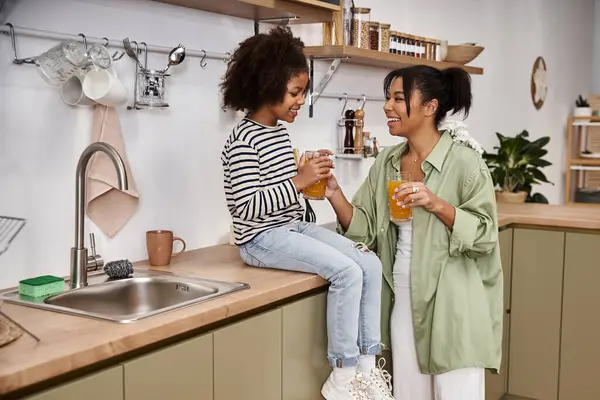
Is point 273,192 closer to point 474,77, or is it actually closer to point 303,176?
point 303,176

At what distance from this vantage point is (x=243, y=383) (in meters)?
1.91

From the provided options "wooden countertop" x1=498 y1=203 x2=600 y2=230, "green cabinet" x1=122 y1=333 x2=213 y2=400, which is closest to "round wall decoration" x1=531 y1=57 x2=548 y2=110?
"wooden countertop" x1=498 y1=203 x2=600 y2=230

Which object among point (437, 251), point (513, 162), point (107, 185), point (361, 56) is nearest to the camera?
point (107, 185)

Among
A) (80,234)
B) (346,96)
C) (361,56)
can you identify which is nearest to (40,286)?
(80,234)

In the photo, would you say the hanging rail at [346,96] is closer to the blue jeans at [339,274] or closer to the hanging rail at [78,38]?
the hanging rail at [78,38]

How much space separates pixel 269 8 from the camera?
2.47 meters

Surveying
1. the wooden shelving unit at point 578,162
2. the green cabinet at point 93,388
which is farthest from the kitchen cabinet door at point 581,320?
the wooden shelving unit at point 578,162

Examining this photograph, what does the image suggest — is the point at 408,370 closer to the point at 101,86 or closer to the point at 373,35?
the point at 101,86

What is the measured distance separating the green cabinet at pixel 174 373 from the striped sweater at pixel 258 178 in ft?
1.52

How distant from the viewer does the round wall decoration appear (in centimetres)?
553

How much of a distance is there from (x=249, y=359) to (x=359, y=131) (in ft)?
5.00

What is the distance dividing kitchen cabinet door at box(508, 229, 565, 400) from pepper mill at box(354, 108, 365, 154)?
0.78 meters

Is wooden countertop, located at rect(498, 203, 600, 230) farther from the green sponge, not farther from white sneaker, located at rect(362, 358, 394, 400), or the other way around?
the green sponge

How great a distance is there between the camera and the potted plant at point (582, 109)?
626cm
